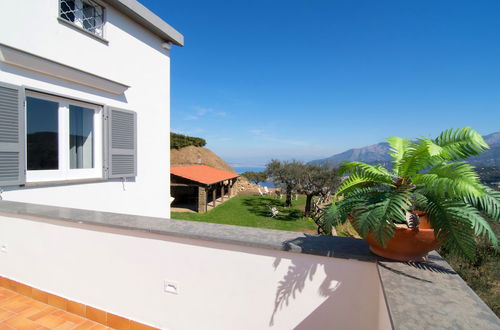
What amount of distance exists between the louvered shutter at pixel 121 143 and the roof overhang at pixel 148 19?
7.16 ft

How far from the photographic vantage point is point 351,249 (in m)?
1.59

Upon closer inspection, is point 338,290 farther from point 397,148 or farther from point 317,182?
point 317,182

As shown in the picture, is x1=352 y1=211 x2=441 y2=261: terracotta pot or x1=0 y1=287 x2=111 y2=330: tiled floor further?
x1=0 y1=287 x2=111 y2=330: tiled floor

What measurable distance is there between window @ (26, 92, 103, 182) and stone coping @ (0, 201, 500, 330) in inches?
104

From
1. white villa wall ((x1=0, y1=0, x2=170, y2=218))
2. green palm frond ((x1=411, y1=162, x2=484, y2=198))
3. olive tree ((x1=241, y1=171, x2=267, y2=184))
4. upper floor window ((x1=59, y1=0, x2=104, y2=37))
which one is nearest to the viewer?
green palm frond ((x1=411, y1=162, x2=484, y2=198))

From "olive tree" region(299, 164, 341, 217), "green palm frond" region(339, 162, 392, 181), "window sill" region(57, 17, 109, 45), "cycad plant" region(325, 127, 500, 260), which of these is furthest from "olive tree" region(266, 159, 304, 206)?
"cycad plant" region(325, 127, 500, 260)

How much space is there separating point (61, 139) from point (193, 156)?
26.1 metres

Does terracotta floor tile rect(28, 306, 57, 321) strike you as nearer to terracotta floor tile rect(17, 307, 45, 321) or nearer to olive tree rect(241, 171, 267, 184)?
terracotta floor tile rect(17, 307, 45, 321)

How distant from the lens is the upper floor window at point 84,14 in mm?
4788

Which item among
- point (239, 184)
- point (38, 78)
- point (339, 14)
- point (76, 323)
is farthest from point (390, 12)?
point (239, 184)

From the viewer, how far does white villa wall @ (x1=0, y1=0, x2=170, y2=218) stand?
4.04 metres

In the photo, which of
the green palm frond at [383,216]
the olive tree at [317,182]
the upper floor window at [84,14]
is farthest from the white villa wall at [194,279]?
the olive tree at [317,182]

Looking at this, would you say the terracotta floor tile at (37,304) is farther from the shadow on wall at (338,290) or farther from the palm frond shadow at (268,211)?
the palm frond shadow at (268,211)

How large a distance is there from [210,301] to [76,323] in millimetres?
1522
